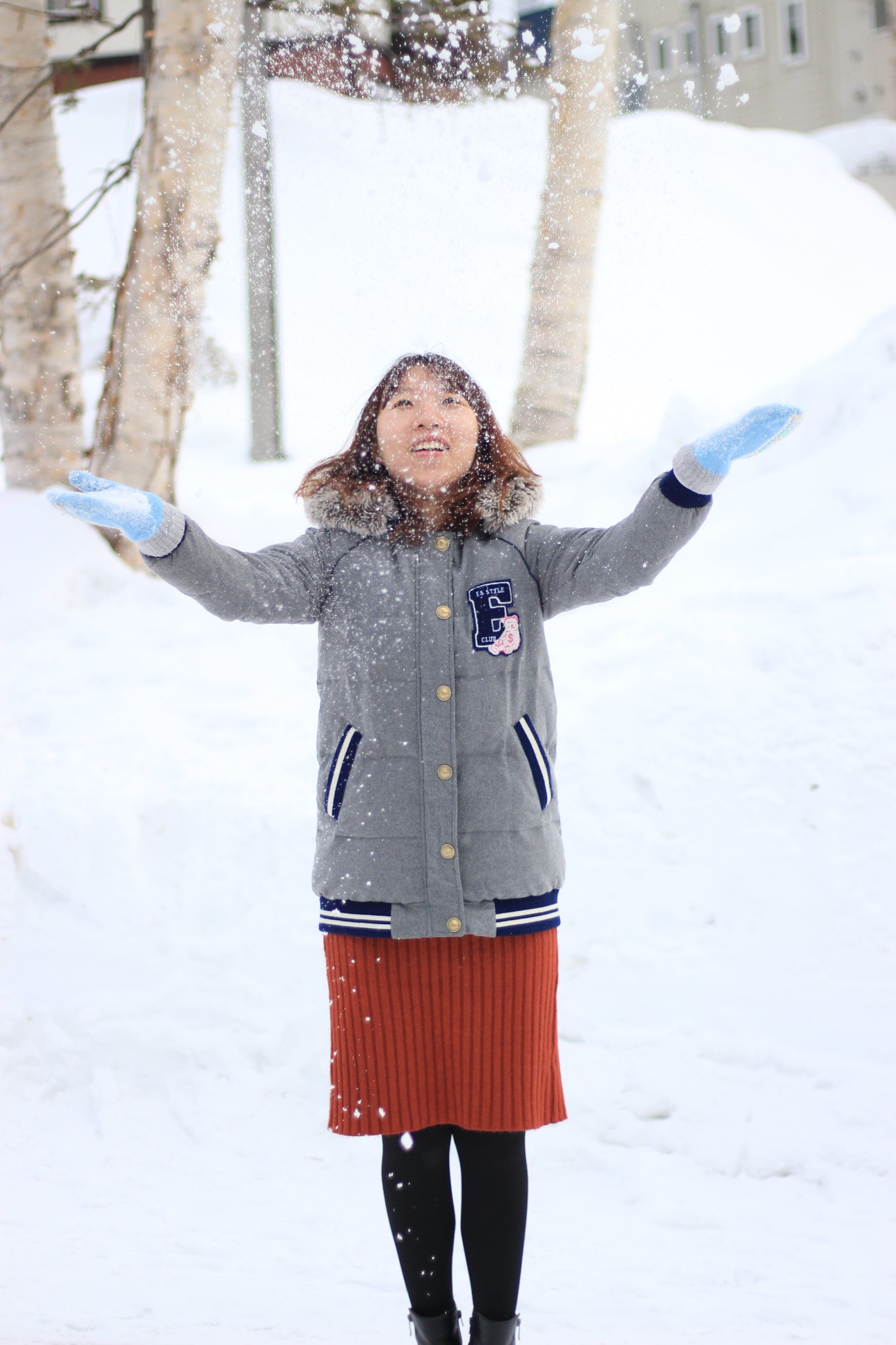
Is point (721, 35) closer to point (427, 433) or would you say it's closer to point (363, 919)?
point (427, 433)

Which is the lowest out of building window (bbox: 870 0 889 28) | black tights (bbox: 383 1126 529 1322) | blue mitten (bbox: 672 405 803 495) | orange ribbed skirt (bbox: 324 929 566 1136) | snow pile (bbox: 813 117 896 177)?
black tights (bbox: 383 1126 529 1322)

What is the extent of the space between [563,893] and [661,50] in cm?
275

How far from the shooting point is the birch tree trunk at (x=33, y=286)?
4.33 meters

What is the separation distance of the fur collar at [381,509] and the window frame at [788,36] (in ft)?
14.2

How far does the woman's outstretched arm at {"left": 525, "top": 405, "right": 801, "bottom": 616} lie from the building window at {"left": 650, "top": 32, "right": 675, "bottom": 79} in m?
2.65

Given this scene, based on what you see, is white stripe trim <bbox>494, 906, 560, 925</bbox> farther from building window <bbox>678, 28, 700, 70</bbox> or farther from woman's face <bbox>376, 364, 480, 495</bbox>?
building window <bbox>678, 28, 700, 70</bbox>

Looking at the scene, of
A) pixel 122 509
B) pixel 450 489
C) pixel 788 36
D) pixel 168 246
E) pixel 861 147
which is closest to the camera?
pixel 122 509

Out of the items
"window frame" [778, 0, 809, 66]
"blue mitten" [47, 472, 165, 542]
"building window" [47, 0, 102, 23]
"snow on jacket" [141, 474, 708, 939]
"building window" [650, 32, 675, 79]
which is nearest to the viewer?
"blue mitten" [47, 472, 165, 542]

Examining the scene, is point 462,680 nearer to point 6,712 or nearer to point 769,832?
point 769,832

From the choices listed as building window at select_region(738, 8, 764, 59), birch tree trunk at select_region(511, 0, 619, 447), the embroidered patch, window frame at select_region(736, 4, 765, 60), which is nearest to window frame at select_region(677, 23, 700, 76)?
birch tree trunk at select_region(511, 0, 619, 447)

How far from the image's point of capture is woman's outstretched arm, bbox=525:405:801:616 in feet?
4.80

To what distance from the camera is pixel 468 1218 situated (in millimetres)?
1606

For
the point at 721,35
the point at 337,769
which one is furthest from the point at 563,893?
the point at 721,35

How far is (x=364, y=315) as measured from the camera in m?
3.32
